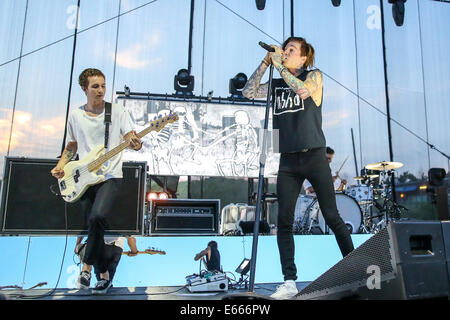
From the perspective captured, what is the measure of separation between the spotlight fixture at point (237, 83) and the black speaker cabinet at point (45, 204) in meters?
3.72

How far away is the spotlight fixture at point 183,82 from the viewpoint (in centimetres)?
642

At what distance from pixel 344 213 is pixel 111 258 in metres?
3.69

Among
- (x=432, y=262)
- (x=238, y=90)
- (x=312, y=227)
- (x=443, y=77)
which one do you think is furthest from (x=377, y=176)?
(x=432, y=262)

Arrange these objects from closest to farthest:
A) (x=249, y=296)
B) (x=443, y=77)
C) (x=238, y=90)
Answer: (x=249, y=296)
(x=238, y=90)
(x=443, y=77)

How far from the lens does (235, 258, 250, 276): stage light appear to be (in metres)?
3.19

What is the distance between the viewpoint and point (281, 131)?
2.54m

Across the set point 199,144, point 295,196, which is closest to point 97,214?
point 295,196

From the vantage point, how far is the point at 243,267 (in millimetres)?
3215

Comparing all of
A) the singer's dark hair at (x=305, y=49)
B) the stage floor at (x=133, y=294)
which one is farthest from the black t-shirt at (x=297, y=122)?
the stage floor at (x=133, y=294)

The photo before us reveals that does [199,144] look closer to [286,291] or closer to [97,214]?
[97,214]

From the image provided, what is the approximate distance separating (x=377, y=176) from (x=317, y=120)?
471 centimetres

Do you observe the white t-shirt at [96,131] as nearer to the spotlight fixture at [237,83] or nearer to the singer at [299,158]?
the singer at [299,158]

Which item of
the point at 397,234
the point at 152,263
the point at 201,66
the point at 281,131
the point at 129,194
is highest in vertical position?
the point at 201,66
